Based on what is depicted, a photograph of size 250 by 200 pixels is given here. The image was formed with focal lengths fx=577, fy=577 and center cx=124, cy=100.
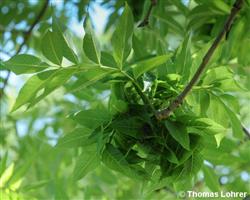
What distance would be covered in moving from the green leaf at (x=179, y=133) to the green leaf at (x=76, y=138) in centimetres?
21

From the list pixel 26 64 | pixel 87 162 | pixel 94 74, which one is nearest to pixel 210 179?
pixel 87 162

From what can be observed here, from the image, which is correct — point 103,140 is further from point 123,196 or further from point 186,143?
point 123,196

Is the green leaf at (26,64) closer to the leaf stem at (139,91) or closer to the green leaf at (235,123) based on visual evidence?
the leaf stem at (139,91)

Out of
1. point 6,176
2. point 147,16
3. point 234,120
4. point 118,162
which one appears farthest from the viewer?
point 6,176

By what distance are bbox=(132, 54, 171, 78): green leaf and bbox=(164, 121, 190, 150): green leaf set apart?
11 cm

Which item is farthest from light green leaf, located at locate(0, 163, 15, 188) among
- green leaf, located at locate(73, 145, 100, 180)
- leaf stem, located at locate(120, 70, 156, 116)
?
leaf stem, located at locate(120, 70, 156, 116)

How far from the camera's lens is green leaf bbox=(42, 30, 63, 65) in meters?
1.21

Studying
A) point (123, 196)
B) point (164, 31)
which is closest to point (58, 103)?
point (123, 196)

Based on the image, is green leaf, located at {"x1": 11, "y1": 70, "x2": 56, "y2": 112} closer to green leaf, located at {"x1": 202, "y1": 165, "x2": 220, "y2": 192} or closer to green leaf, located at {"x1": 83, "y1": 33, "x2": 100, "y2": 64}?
green leaf, located at {"x1": 83, "y1": 33, "x2": 100, "y2": 64}

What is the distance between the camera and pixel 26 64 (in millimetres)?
1209

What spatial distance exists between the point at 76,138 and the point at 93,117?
0.08 meters

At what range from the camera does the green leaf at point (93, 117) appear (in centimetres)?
124

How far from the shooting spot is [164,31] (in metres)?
1.90

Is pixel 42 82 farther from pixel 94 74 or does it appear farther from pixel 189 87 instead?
pixel 189 87
